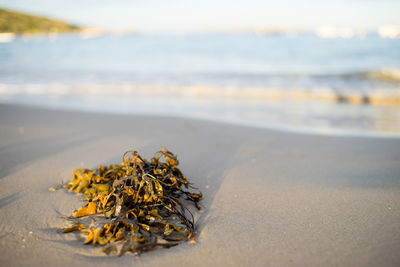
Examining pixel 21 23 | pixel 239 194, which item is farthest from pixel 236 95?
pixel 239 194

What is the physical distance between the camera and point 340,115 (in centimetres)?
578

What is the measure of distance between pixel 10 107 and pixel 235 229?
5.02m

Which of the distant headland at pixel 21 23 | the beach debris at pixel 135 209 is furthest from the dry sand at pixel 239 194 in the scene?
the distant headland at pixel 21 23

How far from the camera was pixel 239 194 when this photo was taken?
2.21 m

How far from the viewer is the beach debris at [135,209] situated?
158cm

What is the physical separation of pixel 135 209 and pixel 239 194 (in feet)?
2.75

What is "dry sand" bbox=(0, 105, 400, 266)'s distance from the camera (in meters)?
1.54

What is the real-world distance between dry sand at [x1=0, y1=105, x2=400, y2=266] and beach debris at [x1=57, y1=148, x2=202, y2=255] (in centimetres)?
7

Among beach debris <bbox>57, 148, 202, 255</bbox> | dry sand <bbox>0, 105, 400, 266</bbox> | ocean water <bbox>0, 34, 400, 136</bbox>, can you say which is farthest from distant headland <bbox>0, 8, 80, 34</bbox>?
beach debris <bbox>57, 148, 202, 255</bbox>

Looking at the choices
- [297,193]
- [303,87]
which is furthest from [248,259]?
[303,87]

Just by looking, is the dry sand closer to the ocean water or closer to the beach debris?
the beach debris

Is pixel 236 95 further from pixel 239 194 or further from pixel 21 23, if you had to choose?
pixel 239 194

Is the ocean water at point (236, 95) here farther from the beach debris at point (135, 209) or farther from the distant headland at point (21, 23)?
the beach debris at point (135, 209)

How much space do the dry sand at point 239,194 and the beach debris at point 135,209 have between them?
7 cm
